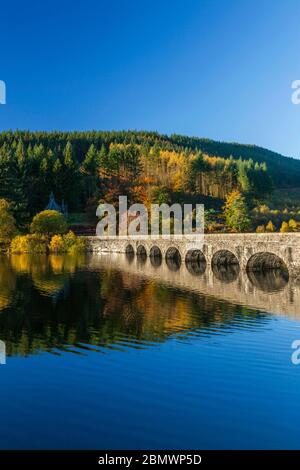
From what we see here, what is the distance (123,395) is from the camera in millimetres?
13953

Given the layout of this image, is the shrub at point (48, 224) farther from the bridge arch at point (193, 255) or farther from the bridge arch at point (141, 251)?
the bridge arch at point (193, 255)

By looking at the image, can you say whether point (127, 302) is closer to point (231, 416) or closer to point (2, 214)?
point (231, 416)

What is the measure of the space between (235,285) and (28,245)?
61673 mm

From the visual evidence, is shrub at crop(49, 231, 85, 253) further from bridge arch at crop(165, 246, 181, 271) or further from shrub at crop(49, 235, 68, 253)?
bridge arch at crop(165, 246, 181, 271)

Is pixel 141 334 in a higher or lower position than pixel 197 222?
lower

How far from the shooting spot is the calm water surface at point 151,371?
11.4 meters

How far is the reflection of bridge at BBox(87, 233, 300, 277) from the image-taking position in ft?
132

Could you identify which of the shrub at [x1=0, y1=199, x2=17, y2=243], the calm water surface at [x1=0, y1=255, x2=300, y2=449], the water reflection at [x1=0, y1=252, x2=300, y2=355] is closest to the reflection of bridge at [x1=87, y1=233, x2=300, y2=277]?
the water reflection at [x1=0, y1=252, x2=300, y2=355]

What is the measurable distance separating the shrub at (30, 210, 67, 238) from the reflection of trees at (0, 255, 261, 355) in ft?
172

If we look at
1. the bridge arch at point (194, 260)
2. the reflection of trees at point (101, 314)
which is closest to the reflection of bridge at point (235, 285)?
the bridge arch at point (194, 260)

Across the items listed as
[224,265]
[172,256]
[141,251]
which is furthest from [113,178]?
[224,265]

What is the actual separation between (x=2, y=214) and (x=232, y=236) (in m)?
58.8

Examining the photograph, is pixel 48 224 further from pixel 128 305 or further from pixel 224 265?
pixel 128 305
